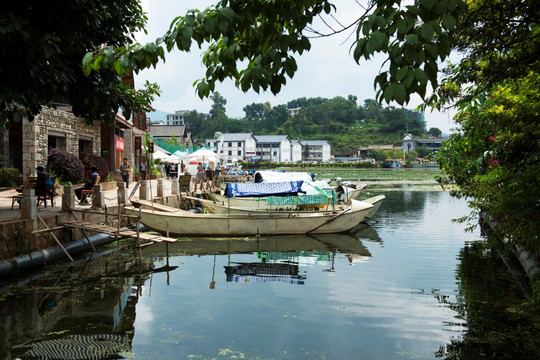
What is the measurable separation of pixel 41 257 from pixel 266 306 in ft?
21.2

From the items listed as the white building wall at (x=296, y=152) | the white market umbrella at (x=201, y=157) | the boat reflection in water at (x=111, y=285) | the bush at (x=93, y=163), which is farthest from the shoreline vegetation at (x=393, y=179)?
the white building wall at (x=296, y=152)

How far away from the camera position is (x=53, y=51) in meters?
8.88

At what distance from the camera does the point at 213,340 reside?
8.03 metres

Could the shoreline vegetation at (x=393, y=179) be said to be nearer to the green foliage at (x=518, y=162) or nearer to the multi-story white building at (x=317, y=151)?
the green foliage at (x=518, y=162)

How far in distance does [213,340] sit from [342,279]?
17.2 ft

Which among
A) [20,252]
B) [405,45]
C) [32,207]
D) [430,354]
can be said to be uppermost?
[405,45]

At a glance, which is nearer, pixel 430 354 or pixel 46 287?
pixel 430 354

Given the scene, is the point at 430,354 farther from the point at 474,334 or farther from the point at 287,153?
the point at 287,153

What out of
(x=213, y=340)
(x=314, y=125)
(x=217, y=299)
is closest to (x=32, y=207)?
(x=217, y=299)

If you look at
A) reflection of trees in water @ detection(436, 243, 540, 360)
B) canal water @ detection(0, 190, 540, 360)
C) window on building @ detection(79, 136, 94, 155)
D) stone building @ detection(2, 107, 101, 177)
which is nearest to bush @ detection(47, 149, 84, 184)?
stone building @ detection(2, 107, 101, 177)

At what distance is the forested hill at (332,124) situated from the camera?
163 metres

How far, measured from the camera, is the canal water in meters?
7.66

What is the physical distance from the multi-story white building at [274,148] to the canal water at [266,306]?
115m

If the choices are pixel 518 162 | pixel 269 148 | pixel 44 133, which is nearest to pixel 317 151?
pixel 269 148
